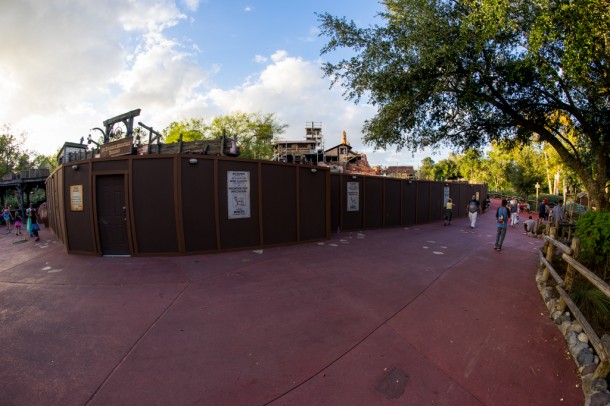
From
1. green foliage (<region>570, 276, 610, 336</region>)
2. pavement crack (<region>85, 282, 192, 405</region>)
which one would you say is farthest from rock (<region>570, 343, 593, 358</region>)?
pavement crack (<region>85, 282, 192, 405</region>)

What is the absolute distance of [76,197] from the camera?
8625mm

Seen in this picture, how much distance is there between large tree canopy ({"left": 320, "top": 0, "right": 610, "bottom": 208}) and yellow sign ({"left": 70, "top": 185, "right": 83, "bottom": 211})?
8.47 m

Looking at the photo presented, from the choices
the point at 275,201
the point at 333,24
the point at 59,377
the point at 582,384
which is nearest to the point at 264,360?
the point at 59,377

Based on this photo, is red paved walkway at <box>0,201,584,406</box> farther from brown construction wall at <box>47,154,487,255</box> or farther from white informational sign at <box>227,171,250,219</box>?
white informational sign at <box>227,171,250,219</box>

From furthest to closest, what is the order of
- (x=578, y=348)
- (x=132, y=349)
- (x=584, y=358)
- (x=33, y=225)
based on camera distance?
(x=33, y=225) < (x=132, y=349) < (x=578, y=348) < (x=584, y=358)

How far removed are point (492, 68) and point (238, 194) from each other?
779 cm

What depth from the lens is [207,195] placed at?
827 centimetres

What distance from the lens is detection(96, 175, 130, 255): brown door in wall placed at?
8120mm

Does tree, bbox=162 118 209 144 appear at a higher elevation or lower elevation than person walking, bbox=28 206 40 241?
higher

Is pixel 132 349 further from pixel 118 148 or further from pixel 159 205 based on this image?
pixel 118 148

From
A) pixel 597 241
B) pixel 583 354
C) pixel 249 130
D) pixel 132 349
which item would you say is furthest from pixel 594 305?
pixel 249 130

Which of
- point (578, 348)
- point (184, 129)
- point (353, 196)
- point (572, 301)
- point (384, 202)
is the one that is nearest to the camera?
point (578, 348)

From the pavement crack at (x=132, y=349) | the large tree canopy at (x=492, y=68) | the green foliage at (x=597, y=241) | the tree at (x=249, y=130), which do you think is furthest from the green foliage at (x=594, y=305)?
the tree at (x=249, y=130)

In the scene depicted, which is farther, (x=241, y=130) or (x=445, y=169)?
(x=445, y=169)
